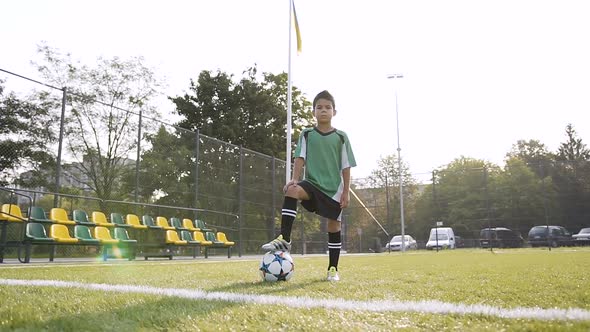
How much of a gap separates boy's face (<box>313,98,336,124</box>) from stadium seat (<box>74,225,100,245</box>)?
6.55 m

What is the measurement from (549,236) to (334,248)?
2318cm

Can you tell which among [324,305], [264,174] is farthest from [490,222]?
[324,305]

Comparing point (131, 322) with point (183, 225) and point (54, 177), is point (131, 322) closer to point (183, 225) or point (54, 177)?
point (54, 177)

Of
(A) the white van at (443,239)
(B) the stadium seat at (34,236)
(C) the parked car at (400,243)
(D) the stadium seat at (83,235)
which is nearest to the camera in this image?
(B) the stadium seat at (34,236)

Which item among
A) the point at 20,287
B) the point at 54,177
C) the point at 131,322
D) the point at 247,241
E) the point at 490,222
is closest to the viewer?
the point at 131,322

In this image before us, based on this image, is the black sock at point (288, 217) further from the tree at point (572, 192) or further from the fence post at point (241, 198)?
the tree at point (572, 192)

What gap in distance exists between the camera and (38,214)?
8.92 meters

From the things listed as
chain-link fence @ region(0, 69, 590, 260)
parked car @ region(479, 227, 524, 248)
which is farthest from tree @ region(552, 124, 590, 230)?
parked car @ region(479, 227, 524, 248)

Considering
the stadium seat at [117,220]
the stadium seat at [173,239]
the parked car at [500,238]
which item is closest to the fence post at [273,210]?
the stadium seat at [173,239]

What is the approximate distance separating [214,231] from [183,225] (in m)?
1.96

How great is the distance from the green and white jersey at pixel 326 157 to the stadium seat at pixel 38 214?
21.2 ft

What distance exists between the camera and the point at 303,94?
31.6 metres

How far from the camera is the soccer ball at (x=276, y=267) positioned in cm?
392

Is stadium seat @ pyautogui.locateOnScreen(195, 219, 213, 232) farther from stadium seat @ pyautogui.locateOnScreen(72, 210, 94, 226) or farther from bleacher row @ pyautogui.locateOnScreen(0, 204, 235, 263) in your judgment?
stadium seat @ pyautogui.locateOnScreen(72, 210, 94, 226)
